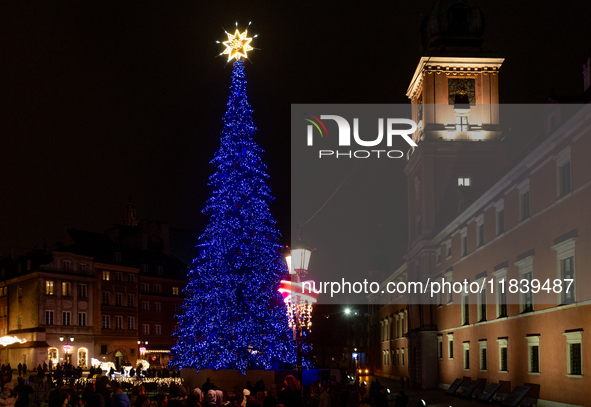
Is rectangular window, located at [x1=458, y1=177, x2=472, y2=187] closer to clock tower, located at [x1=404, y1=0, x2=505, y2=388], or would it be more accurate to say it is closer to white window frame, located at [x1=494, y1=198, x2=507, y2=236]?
clock tower, located at [x1=404, y1=0, x2=505, y2=388]

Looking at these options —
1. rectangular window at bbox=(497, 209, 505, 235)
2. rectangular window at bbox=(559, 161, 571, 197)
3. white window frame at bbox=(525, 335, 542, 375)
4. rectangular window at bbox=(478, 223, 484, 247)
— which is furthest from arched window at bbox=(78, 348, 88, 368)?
rectangular window at bbox=(559, 161, 571, 197)

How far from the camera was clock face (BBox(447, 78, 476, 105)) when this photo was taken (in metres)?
58.7

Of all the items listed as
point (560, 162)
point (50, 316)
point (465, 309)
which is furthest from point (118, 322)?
point (560, 162)

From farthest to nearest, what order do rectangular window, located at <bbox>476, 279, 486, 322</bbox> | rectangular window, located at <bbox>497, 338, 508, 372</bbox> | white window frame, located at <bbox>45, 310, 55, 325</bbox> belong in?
1. white window frame, located at <bbox>45, 310, 55, 325</bbox>
2. rectangular window, located at <bbox>476, 279, 486, 322</bbox>
3. rectangular window, located at <bbox>497, 338, 508, 372</bbox>

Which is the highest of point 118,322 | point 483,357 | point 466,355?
point 483,357

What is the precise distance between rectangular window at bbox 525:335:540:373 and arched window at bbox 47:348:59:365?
164ft

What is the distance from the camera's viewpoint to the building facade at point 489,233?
25312mm

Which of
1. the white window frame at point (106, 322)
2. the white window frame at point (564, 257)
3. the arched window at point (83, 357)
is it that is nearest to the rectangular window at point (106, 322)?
the white window frame at point (106, 322)

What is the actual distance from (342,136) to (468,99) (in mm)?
14922

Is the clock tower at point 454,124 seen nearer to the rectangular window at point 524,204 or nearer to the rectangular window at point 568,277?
the rectangular window at point 524,204

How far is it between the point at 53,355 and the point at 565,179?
55266mm

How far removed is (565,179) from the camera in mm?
26047

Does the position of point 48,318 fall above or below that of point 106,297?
below

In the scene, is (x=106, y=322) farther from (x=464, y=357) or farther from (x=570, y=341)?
(x=570, y=341)
